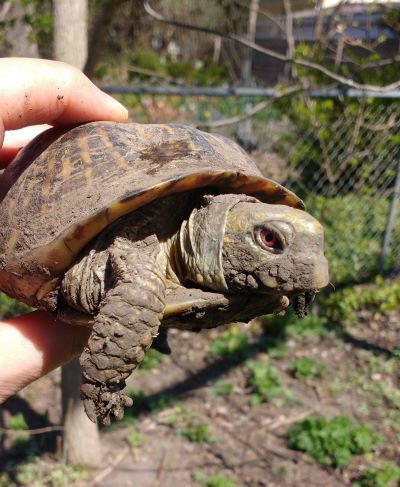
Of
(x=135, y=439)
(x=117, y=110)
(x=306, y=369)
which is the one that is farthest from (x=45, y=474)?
(x=117, y=110)

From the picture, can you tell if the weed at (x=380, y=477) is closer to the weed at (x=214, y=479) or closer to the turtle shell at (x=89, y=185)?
the weed at (x=214, y=479)

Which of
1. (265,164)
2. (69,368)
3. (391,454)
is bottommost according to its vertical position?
(391,454)

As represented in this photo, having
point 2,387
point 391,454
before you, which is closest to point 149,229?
point 2,387

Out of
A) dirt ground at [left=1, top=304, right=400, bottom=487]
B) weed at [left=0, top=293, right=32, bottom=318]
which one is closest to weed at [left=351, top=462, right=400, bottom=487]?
dirt ground at [left=1, top=304, right=400, bottom=487]

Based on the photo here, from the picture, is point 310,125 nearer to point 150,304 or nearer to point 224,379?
point 224,379

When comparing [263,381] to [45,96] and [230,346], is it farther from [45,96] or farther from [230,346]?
[45,96]

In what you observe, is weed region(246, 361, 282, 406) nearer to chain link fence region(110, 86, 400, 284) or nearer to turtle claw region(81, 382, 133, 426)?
chain link fence region(110, 86, 400, 284)
